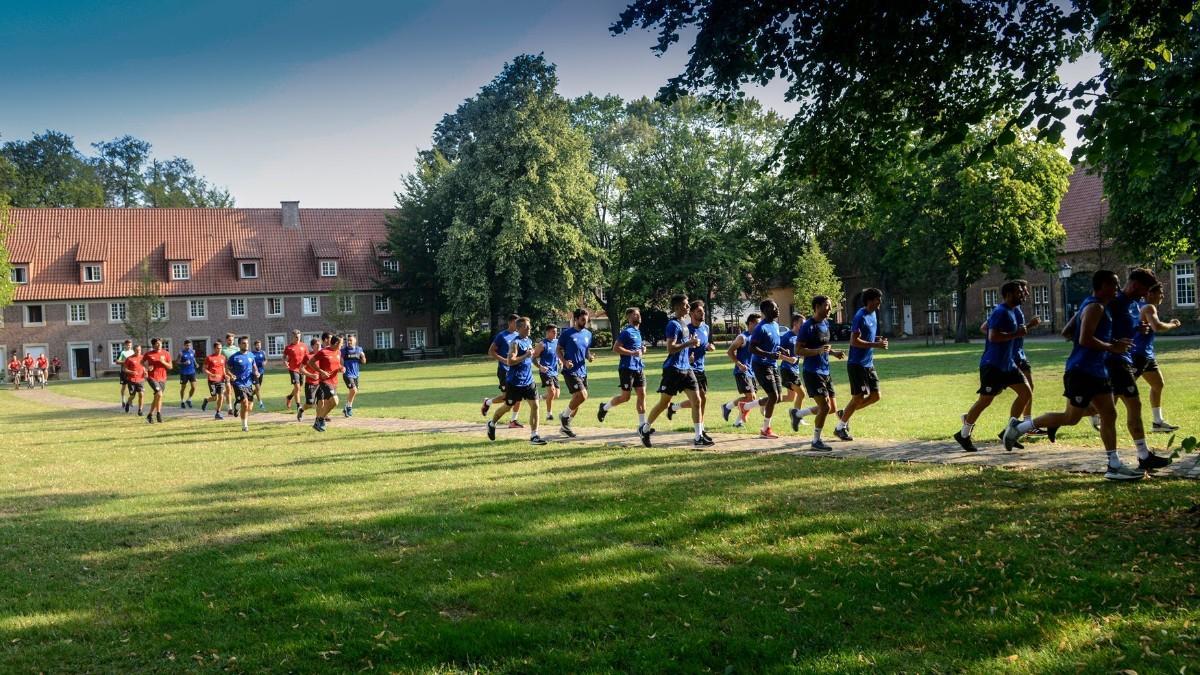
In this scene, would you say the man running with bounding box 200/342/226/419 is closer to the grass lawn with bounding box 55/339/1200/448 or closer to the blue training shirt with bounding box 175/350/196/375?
the grass lawn with bounding box 55/339/1200/448

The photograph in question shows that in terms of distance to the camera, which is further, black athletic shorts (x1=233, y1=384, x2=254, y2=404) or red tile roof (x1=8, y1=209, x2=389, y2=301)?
red tile roof (x1=8, y1=209, x2=389, y2=301)

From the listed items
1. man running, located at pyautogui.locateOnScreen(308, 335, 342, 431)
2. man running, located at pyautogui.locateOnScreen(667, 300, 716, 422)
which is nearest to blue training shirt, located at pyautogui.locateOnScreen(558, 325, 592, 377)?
man running, located at pyautogui.locateOnScreen(667, 300, 716, 422)

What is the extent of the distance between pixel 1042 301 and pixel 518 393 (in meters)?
51.8

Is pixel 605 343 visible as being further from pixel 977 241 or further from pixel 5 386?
pixel 5 386

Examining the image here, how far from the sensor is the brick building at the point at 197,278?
200 ft

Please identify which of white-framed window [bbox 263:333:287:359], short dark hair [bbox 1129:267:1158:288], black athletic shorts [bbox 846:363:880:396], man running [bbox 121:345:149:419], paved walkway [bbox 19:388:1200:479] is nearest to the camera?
short dark hair [bbox 1129:267:1158:288]

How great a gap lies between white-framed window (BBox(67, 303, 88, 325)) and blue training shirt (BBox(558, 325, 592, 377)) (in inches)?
2216

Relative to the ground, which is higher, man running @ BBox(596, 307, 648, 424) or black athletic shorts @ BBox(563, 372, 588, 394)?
man running @ BBox(596, 307, 648, 424)

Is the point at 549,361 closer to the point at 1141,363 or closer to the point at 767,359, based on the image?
the point at 767,359

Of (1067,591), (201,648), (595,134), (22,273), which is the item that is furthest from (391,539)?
(22,273)

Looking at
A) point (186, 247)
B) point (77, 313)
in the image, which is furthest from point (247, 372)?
point (186, 247)

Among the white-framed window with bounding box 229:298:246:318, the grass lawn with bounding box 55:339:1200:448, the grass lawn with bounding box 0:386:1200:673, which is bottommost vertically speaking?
the grass lawn with bounding box 55:339:1200:448

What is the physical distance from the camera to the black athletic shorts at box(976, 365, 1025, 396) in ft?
35.0

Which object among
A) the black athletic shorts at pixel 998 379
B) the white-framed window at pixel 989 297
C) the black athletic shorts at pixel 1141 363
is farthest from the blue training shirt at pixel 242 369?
the white-framed window at pixel 989 297
